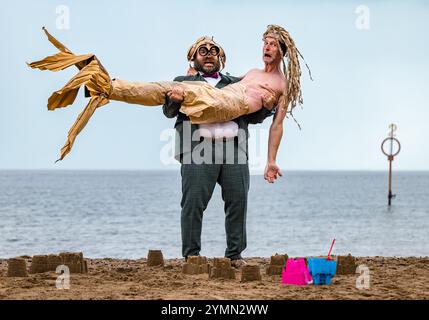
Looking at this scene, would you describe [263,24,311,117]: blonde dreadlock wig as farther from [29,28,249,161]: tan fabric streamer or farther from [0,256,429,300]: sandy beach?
[0,256,429,300]: sandy beach

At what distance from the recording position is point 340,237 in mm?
35781

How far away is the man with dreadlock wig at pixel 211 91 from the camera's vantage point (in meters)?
8.00

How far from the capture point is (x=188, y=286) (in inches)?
305

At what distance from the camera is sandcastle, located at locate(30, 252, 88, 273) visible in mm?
8742

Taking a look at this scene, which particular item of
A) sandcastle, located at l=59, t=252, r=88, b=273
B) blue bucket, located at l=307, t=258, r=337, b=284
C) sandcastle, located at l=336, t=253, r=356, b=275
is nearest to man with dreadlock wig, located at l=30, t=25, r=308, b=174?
sandcastle, located at l=336, t=253, r=356, b=275

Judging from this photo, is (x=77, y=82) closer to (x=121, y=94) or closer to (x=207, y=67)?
(x=121, y=94)

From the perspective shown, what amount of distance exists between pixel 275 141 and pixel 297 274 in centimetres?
150

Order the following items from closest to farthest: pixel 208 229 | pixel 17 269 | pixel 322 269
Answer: pixel 322 269 → pixel 17 269 → pixel 208 229

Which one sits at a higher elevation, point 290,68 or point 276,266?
point 290,68

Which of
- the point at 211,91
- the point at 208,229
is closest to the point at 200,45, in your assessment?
the point at 211,91

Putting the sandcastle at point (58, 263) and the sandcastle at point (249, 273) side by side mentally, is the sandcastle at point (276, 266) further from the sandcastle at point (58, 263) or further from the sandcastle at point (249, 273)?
the sandcastle at point (58, 263)

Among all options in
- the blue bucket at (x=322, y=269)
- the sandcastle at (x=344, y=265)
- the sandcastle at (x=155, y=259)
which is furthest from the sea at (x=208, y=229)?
the blue bucket at (x=322, y=269)
